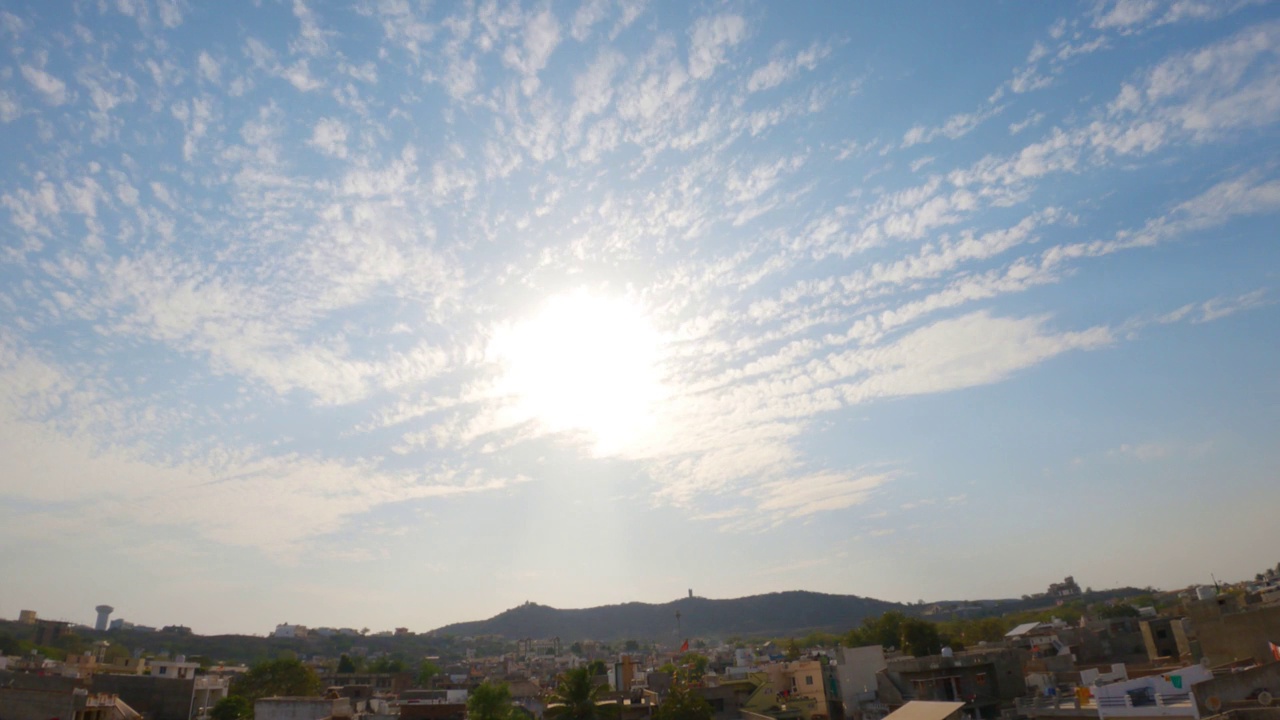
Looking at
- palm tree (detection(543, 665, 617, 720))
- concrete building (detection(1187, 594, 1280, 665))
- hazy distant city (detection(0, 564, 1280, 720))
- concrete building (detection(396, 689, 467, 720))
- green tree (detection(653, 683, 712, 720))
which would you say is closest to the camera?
hazy distant city (detection(0, 564, 1280, 720))

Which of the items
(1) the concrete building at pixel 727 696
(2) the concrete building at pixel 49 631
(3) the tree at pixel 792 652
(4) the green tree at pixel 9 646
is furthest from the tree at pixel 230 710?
(2) the concrete building at pixel 49 631

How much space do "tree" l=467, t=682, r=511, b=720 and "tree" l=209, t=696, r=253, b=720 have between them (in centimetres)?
1833

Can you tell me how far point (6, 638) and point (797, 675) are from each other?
11795 cm

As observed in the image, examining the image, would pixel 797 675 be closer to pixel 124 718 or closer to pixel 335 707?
pixel 335 707

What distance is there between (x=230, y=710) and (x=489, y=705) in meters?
21.3

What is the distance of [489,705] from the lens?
56.2 m

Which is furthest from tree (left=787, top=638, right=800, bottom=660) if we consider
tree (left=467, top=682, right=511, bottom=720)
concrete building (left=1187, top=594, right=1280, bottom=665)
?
concrete building (left=1187, top=594, right=1280, bottom=665)

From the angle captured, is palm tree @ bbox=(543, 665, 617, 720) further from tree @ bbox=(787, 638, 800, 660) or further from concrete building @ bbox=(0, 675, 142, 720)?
tree @ bbox=(787, 638, 800, 660)

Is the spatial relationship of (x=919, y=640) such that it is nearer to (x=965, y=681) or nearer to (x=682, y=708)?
(x=965, y=681)

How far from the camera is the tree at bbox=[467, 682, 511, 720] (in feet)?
174

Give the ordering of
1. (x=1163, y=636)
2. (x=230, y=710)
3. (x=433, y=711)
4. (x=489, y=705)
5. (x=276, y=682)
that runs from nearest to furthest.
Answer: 1. (x=433, y=711)
2. (x=489, y=705)
3. (x=230, y=710)
4. (x=1163, y=636)
5. (x=276, y=682)

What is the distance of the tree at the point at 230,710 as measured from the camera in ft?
192

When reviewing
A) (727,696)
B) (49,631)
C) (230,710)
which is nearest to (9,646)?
(49,631)

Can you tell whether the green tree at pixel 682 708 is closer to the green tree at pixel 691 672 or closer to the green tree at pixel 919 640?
the green tree at pixel 691 672
